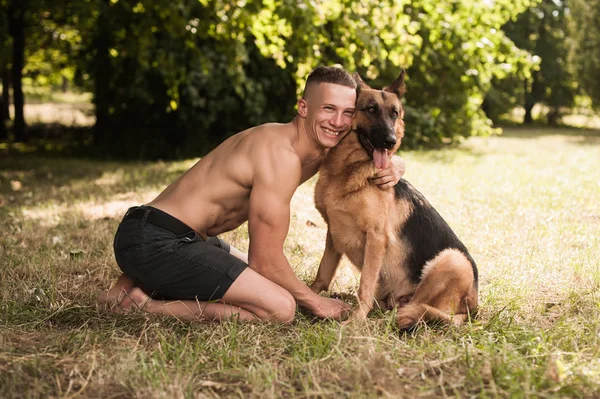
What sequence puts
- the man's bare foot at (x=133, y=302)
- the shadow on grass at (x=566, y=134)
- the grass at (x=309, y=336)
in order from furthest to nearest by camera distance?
1. the shadow on grass at (x=566, y=134)
2. the man's bare foot at (x=133, y=302)
3. the grass at (x=309, y=336)

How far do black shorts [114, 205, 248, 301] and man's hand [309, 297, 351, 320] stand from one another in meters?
0.56

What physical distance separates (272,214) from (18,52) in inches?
675

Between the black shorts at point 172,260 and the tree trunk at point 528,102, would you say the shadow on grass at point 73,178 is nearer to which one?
the black shorts at point 172,260

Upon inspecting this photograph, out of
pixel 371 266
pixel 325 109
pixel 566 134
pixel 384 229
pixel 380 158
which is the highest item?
pixel 325 109

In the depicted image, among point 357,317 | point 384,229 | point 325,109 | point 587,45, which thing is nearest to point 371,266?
point 384,229

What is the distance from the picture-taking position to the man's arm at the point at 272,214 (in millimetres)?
3346

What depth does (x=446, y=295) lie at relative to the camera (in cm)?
347

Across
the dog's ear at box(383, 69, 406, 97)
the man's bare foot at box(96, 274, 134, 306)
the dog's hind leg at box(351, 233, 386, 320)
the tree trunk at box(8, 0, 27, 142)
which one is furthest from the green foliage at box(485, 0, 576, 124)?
the man's bare foot at box(96, 274, 134, 306)

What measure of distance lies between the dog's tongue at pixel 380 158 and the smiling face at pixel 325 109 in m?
0.30

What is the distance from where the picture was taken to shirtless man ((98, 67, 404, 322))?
3.40m

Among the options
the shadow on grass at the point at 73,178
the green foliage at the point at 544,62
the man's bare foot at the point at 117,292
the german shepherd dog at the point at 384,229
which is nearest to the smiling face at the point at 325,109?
the german shepherd dog at the point at 384,229

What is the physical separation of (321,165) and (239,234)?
6.98 feet

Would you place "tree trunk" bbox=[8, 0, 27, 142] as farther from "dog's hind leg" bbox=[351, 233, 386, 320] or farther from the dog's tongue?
"dog's hind leg" bbox=[351, 233, 386, 320]

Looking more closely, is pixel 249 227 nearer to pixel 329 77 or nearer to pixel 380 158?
pixel 380 158
